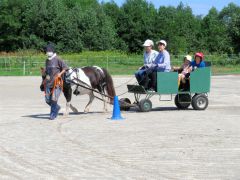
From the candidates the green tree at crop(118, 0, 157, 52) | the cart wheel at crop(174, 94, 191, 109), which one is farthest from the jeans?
the green tree at crop(118, 0, 157, 52)

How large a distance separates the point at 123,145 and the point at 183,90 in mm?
6647

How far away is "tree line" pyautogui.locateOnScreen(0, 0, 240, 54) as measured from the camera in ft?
250

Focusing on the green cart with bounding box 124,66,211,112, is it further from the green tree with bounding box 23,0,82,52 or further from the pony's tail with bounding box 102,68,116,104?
the green tree with bounding box 23,0,82,52

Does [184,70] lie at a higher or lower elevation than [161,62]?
lower

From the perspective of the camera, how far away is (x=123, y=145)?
10156 mm

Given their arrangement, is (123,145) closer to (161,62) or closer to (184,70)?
(161,62)

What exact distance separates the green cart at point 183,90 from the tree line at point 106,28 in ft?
148

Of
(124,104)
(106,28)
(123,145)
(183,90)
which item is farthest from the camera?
(106,28)

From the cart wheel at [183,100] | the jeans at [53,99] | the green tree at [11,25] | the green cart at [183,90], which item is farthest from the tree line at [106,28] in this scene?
the jeans at [53,99]

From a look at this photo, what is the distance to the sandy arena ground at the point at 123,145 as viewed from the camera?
790 cm

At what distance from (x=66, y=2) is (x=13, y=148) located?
3492 inches

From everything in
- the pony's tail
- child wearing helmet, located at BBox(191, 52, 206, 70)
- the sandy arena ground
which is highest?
child wearing helmet, located at BBox(191, 52, 206, 70)

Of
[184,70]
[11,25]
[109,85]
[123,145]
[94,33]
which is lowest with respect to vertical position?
[123,145]

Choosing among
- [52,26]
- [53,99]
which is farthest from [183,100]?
[52,26]
